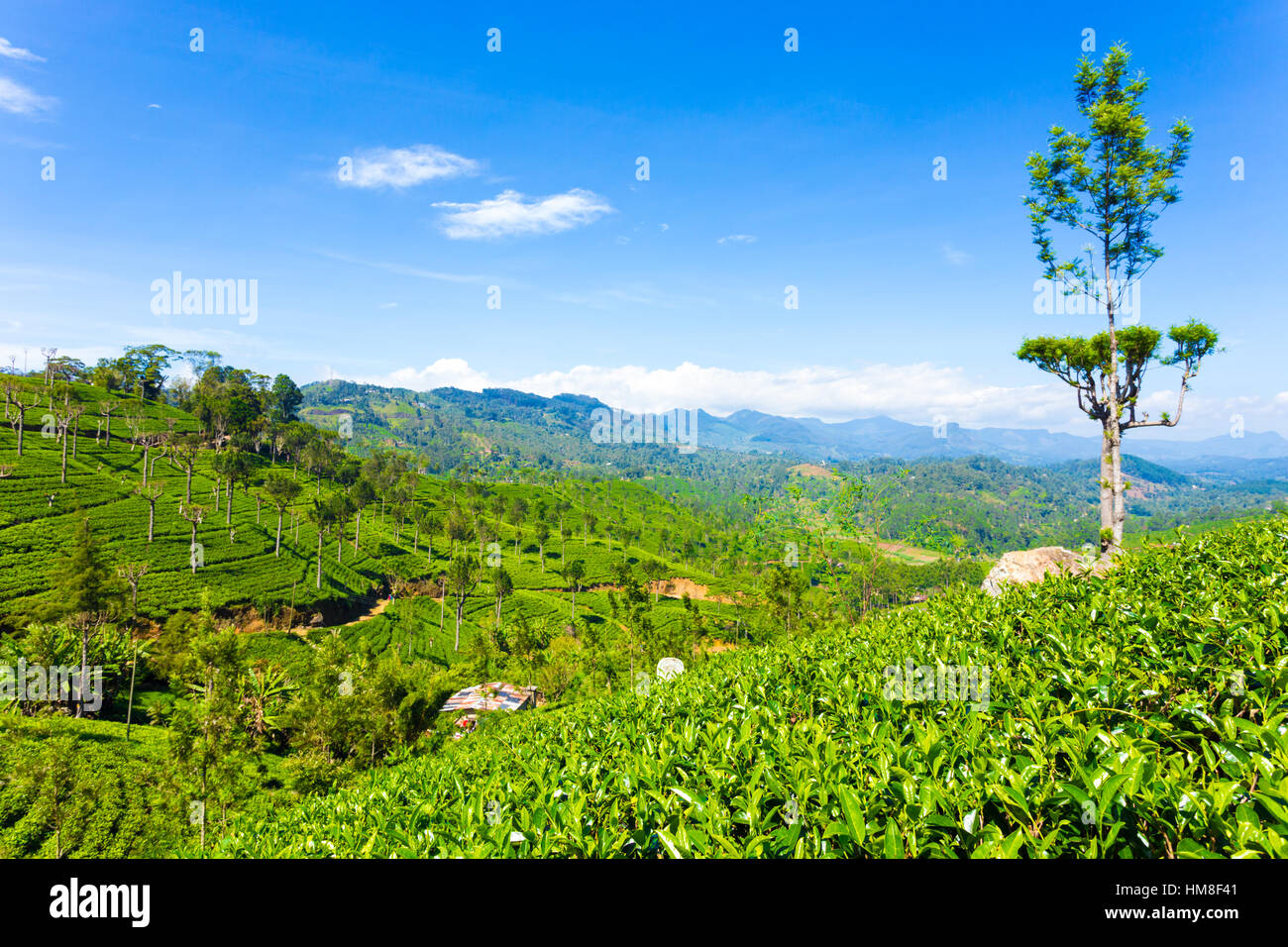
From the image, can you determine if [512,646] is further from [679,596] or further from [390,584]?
[679,596]

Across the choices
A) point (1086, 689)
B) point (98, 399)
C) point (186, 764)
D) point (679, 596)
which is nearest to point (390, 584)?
point (679, 596)

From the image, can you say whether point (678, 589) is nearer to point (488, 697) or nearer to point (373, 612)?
point (373, 612)

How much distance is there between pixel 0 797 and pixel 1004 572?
3170cm
